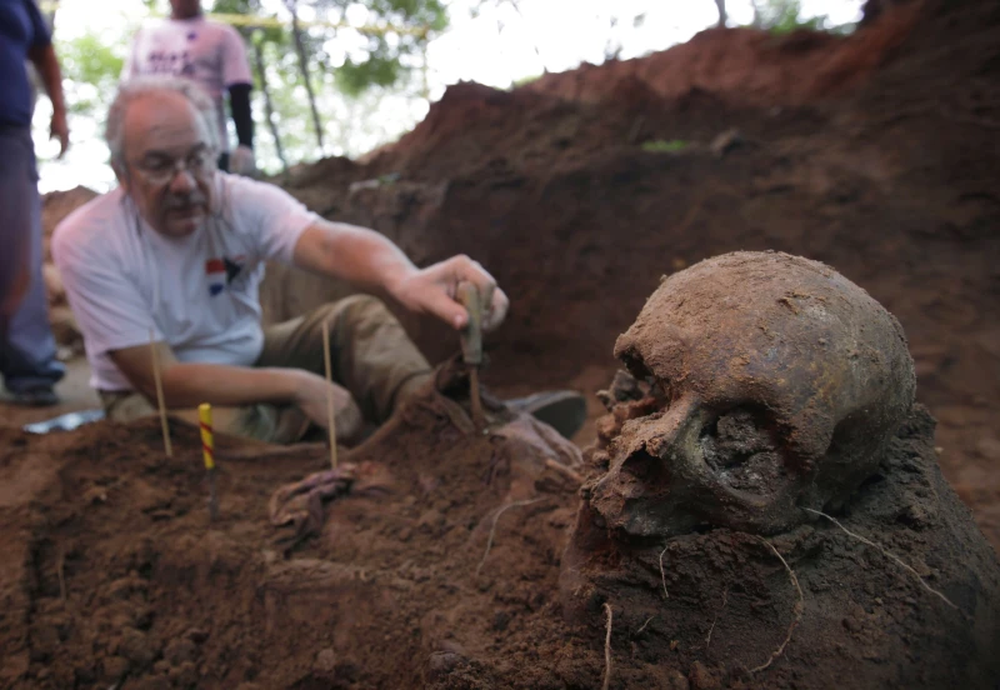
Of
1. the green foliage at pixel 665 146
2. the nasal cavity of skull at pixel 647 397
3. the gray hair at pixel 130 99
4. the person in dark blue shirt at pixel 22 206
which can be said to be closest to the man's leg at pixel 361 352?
the gray hair at pixel 130 99

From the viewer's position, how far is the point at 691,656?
1054 mm

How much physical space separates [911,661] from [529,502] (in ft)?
2.64

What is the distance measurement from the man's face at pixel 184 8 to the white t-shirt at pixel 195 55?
0.03 m

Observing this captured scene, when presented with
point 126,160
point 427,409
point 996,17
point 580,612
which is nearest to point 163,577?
point 427,409

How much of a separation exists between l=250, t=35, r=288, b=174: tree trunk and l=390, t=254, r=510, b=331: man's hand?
14.6ft

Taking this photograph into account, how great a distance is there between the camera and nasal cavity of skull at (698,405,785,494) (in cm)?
99

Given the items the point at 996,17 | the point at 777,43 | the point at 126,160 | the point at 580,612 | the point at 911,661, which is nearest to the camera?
the point at 911,661

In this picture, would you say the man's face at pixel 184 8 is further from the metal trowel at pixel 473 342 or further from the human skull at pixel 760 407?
the human skull at pixel 760 407

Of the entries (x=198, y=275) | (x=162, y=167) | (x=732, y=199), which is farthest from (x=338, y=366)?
(x=732, y=199)

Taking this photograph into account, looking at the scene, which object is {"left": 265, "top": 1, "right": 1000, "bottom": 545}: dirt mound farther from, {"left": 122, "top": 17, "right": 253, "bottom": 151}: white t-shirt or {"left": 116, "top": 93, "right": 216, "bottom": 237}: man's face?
{"left": 116, "top": 93, "right": 216, "bottom": 237}: man's face

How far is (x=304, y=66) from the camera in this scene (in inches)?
233

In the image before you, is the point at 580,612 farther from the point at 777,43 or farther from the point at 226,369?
the point at 777,43

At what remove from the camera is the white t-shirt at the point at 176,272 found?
2412 mm

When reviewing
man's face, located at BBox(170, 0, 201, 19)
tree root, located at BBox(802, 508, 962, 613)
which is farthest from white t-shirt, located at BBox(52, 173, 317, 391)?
tree root, located at BBox(802, 508, 962, 613)
